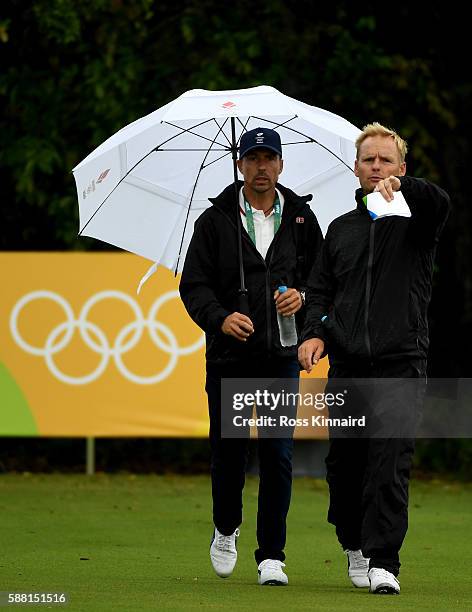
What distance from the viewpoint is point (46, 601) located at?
248 inches

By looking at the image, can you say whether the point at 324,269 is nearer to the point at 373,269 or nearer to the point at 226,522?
the point at 373,269

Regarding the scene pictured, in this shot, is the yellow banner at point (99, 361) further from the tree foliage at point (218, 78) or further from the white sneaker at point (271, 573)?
the white sneaker at point (271, 573)

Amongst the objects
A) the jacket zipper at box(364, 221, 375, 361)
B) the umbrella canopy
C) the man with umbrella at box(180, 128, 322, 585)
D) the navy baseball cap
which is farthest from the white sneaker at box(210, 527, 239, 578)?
the navy baseball cap

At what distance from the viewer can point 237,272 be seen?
721 centimetres

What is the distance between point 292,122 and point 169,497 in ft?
17.0

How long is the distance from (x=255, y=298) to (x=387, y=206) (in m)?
1.03

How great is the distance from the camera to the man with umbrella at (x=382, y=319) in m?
6.55

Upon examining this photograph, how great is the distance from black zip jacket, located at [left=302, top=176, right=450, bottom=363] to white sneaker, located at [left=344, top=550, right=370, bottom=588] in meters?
0.93

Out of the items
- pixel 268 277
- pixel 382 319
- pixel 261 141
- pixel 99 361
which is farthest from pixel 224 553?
pixel 99 361

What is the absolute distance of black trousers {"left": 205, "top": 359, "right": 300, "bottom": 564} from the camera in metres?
7.20

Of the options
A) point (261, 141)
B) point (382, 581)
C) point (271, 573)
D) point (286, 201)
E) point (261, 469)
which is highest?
point (261, 141)

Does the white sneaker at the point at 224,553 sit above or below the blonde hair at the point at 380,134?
below
